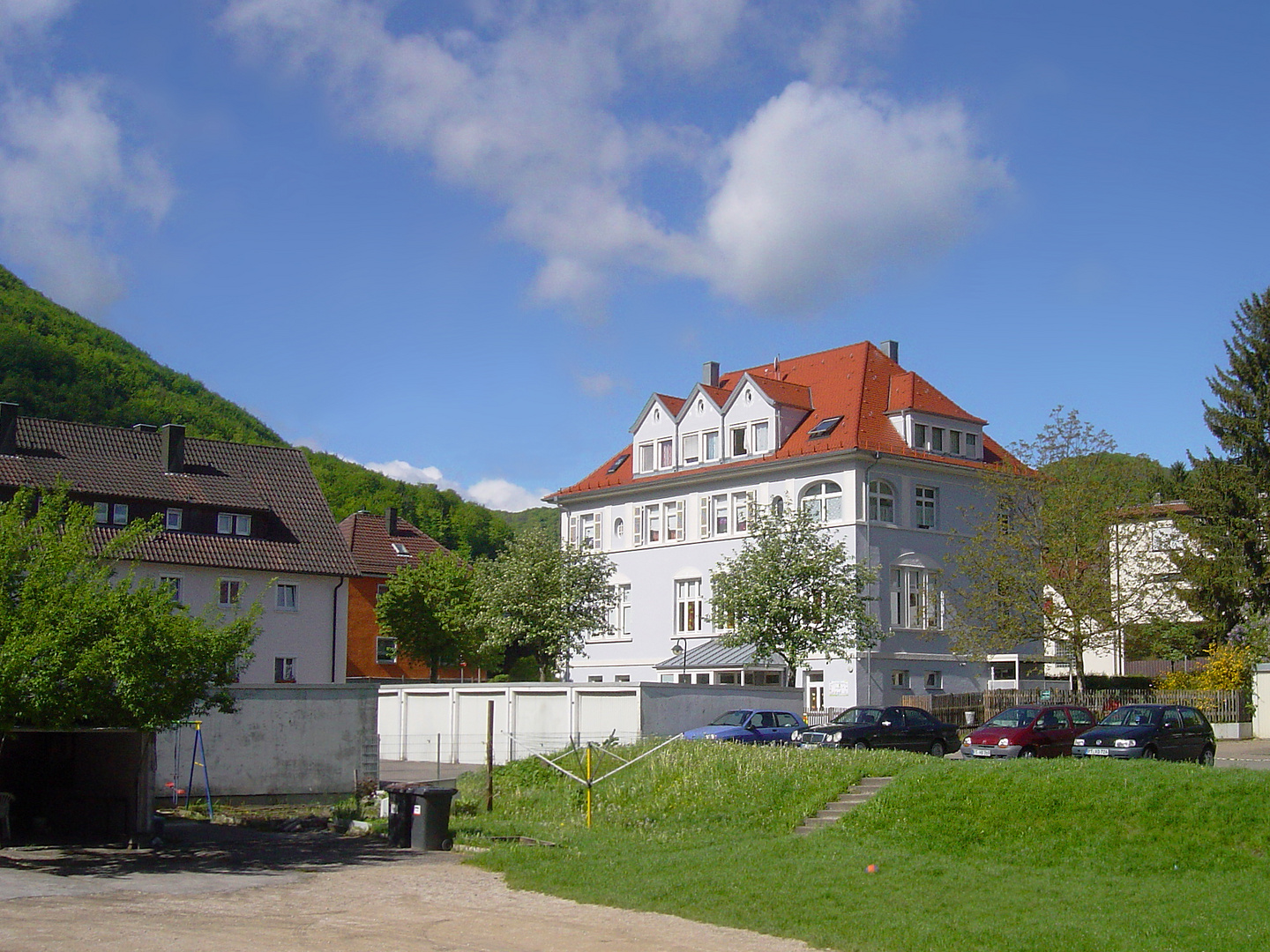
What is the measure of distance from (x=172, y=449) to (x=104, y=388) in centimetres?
2403

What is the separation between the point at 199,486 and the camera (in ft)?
181

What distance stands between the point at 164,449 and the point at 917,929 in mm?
46981

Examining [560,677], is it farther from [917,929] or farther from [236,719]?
[917,929]

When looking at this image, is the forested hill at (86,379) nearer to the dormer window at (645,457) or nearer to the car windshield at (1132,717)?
the dormer window at (645,457)

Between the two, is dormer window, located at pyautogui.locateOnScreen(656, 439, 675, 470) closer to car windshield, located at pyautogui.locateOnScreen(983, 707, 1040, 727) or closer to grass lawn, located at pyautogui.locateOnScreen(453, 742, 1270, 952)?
car windshield, located at pyautogui.locateOnScreen(983, 707, 1040, 727)

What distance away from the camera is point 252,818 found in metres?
26.1

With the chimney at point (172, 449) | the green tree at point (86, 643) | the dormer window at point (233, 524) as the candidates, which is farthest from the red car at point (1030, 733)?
the chimney at point (172, 449)

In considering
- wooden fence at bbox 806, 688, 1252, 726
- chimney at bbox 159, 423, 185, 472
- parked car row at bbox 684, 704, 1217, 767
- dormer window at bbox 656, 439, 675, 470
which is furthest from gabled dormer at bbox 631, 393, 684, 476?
parked car row at bbox 684, 704, 1217, 767

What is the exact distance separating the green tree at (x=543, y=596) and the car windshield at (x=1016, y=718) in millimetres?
22888

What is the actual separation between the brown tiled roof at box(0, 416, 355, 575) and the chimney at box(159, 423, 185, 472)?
12.6 inches

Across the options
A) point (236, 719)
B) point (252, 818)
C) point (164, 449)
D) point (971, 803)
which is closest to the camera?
point (971, 803)

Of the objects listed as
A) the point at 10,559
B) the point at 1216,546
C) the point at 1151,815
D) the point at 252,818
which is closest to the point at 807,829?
the point at 1151,815

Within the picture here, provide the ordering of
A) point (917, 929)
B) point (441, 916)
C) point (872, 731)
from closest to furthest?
point (917, 929)
point (441, 916)
point (872, 731)

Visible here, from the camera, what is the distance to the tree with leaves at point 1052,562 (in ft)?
171
